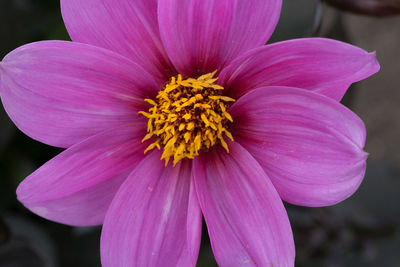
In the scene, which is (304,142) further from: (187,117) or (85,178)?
(85,178)

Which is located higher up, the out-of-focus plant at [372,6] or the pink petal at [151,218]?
the out-of-focus plant at [372,6]

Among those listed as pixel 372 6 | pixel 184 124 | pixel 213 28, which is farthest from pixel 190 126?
pixel 372 6

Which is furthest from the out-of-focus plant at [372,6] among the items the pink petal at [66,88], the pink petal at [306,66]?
the pink petal at [66,88]

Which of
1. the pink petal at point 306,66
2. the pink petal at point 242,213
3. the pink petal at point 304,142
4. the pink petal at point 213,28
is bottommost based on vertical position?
the pink petal at point 242,213

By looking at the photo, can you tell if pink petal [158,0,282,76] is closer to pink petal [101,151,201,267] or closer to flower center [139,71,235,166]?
flower center [139,71,235,166]

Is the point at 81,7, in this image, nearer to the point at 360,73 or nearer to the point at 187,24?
the point at 187,24

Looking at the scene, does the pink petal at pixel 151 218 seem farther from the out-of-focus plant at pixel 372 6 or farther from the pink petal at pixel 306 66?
the out-of-focus plant at pixel 372 6

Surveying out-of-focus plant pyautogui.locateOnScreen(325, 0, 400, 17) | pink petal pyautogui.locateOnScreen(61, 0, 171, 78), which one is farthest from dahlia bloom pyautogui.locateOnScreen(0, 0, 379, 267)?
out-of-focus plant pyautogui.locateOnScreen(325, 0, 400, 17)

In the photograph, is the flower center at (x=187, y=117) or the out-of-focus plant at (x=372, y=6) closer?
the flower center at (x=187, y=117)
